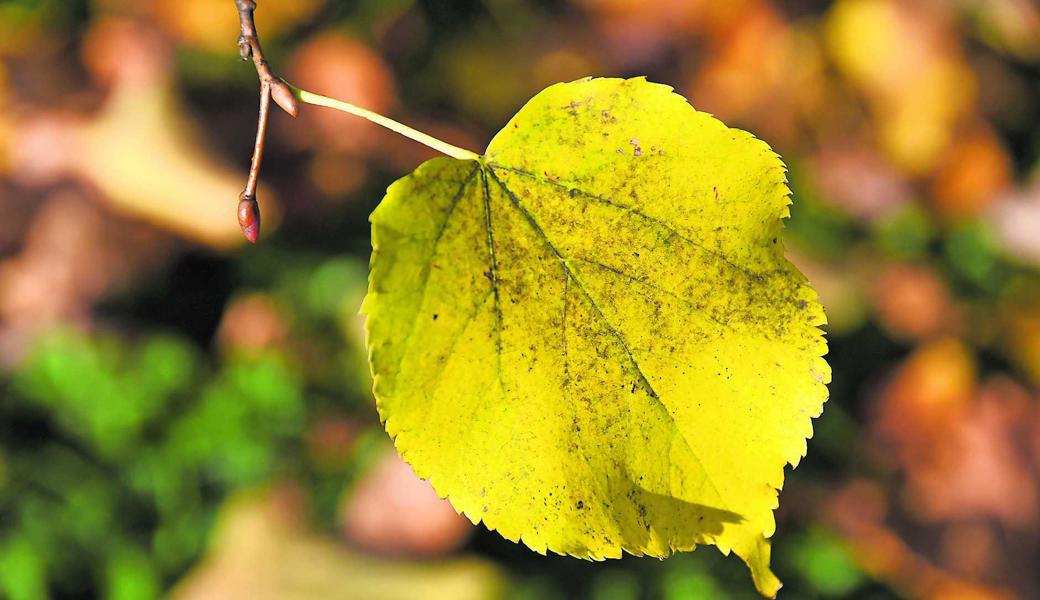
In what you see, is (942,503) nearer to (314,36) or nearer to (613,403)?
(613,403)

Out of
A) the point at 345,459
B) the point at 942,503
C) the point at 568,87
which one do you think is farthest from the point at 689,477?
the point at 942,503

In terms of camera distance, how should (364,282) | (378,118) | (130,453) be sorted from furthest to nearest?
1. (364,282)
2. (130,453)
3. (378,118)

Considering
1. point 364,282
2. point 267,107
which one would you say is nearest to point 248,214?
point 267,107

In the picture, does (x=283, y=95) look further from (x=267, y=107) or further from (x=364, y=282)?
(x=364, y=282)

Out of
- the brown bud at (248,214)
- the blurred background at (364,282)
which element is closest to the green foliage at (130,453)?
the blurred background at (364,282)

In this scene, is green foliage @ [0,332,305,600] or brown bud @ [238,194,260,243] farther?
green foliage @ [0,332,305,600]

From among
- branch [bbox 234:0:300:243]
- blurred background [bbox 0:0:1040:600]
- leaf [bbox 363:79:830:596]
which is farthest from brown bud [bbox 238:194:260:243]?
blurred background [bbox 0:0:1040:600]

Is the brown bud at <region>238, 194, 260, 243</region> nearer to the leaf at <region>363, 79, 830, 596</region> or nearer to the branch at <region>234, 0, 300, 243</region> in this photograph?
the branch at <region>234, 0, 300, 243</region>
